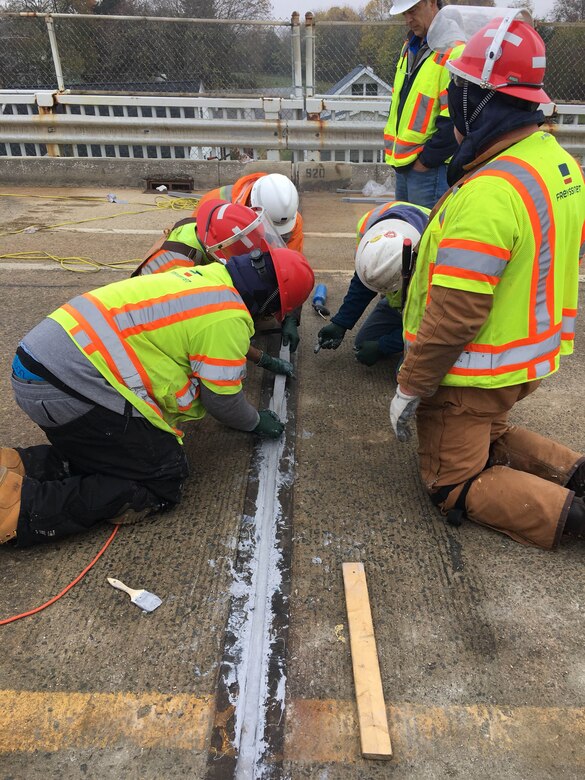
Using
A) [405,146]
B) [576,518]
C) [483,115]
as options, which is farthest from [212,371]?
[405,146]

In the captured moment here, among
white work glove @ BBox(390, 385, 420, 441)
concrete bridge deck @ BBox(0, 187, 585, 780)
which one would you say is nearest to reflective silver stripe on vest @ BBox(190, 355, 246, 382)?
concrete bridge deck @ BBox(0, 187, 585, 780)

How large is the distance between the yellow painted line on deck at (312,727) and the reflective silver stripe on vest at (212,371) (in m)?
1.12

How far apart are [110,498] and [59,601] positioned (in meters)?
0.41

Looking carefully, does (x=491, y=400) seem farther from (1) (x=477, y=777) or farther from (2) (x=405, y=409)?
(1) (x=477, y=777)

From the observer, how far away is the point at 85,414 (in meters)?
2.21

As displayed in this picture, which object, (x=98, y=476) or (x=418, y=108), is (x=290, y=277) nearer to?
(x=98, y=476)

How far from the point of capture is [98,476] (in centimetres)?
230

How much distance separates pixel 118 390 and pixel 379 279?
1.39 metres

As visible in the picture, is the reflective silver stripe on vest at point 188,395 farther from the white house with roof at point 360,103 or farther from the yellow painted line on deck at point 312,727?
the white house with roof at point 360,103

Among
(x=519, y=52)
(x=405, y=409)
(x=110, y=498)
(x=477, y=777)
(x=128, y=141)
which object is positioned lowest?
(x=477, y=777)

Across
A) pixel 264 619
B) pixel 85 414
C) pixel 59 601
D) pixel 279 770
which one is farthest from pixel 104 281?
pixel 279 770

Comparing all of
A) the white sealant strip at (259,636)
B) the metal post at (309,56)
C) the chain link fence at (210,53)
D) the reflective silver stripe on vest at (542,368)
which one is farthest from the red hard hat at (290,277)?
the chain link fence at (210,53)

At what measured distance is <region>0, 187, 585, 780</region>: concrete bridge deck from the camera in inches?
61.4

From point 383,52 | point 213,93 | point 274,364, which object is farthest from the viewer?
point 383,52
